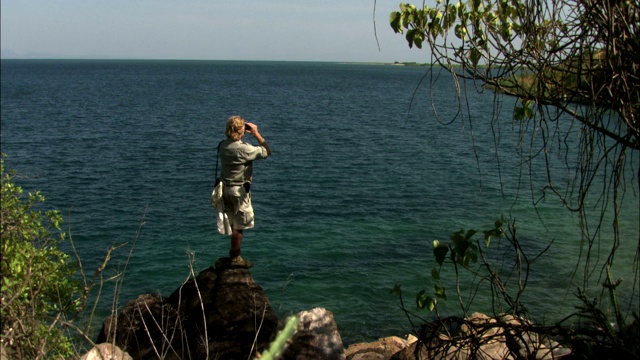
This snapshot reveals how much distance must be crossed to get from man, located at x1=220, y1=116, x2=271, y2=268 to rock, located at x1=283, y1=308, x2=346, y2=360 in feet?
4.84

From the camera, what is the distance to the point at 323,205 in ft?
80.5

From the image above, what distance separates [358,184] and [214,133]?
1986 cm

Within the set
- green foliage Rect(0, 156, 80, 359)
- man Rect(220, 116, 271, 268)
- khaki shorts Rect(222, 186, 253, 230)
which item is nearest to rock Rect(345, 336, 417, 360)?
man Rect(220, 116, 271, 268)

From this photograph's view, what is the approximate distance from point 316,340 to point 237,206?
231 cm

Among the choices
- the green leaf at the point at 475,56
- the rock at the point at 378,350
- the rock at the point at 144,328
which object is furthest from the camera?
the rock at the point at 378,350

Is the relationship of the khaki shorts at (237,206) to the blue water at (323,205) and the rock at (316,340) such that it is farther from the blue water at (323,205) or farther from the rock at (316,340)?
the rock at (316,340)

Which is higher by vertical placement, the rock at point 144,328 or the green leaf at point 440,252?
the green leaf at point 440,252

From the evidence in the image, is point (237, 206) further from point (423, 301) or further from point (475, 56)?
point (475, 56)

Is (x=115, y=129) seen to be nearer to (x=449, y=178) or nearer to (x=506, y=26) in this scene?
(x=449, y=178)

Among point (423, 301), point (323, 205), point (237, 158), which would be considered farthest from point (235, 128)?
point (323, 205)

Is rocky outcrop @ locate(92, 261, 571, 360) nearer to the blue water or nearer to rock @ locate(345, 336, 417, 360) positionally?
rock @ locate(345, 336, 417, 360)

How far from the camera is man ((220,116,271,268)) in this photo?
870 centimetres

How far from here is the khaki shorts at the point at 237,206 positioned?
9.02 metres

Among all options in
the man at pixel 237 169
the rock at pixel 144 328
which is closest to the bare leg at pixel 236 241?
the man at pixel 237 169
